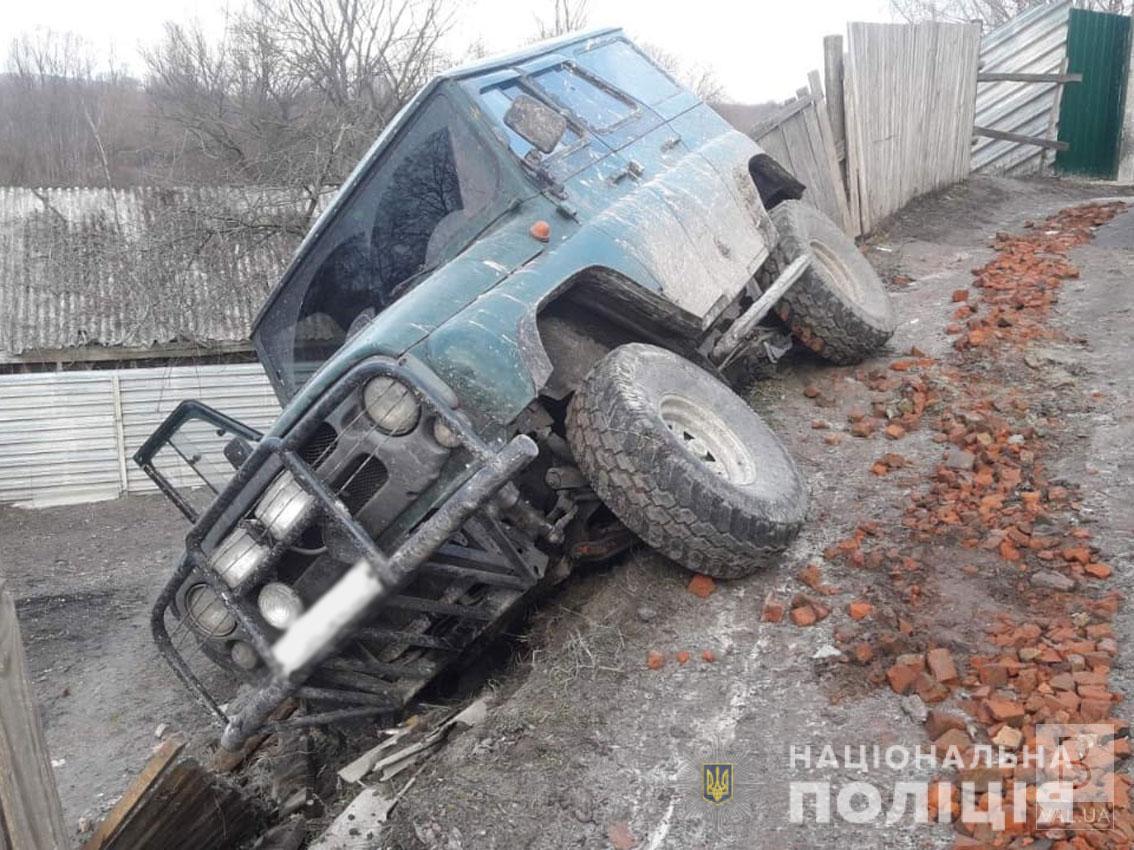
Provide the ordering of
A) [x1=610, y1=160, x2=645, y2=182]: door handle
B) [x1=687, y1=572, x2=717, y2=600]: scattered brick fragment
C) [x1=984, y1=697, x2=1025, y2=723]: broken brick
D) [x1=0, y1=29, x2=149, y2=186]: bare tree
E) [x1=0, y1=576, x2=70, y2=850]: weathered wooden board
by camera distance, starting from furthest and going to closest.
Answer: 1. [x1=0, y1=29, x2=149, y2=186]: bare tree
2. [x1=610, y1=160, x2=645, y2=182]: door handle
3. [x1=687, y1=572, x2=717, y2=600]: scattered brick fragment
4. [x1=984, y1=697, x2=1025, y2=723]: broken brick
5. [x1=0, y1=576, x2=70, y2=850]: weathered wooden board

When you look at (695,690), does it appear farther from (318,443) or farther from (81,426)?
(81,426)

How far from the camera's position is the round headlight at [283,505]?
10.6 feet

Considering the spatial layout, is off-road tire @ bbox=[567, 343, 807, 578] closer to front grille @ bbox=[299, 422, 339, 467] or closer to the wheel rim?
the wheel rim

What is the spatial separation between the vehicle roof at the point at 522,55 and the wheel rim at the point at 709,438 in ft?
5.97

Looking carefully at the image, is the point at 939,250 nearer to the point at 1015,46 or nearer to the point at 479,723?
the point at 1015,46

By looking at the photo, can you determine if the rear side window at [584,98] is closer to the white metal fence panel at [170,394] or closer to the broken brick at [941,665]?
the broken brick at [941,665]

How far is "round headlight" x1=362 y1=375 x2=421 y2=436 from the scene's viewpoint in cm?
327

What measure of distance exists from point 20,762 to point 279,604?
176cm

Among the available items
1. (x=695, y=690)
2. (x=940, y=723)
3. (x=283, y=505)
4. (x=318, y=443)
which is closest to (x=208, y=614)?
(x=283, y=505)

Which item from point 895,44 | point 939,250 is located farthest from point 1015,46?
point 939,250

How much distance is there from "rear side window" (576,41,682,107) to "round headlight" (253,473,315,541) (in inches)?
131

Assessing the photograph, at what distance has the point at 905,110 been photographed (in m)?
9.76

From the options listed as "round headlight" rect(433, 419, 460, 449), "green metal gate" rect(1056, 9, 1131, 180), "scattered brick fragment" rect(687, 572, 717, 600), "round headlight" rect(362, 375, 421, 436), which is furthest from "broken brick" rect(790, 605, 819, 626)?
"green metal gate" rect(1056, 9, 1131, 180)

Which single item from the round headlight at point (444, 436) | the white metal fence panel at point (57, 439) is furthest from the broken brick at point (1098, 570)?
the white metal fence panel at point (57, 439)
